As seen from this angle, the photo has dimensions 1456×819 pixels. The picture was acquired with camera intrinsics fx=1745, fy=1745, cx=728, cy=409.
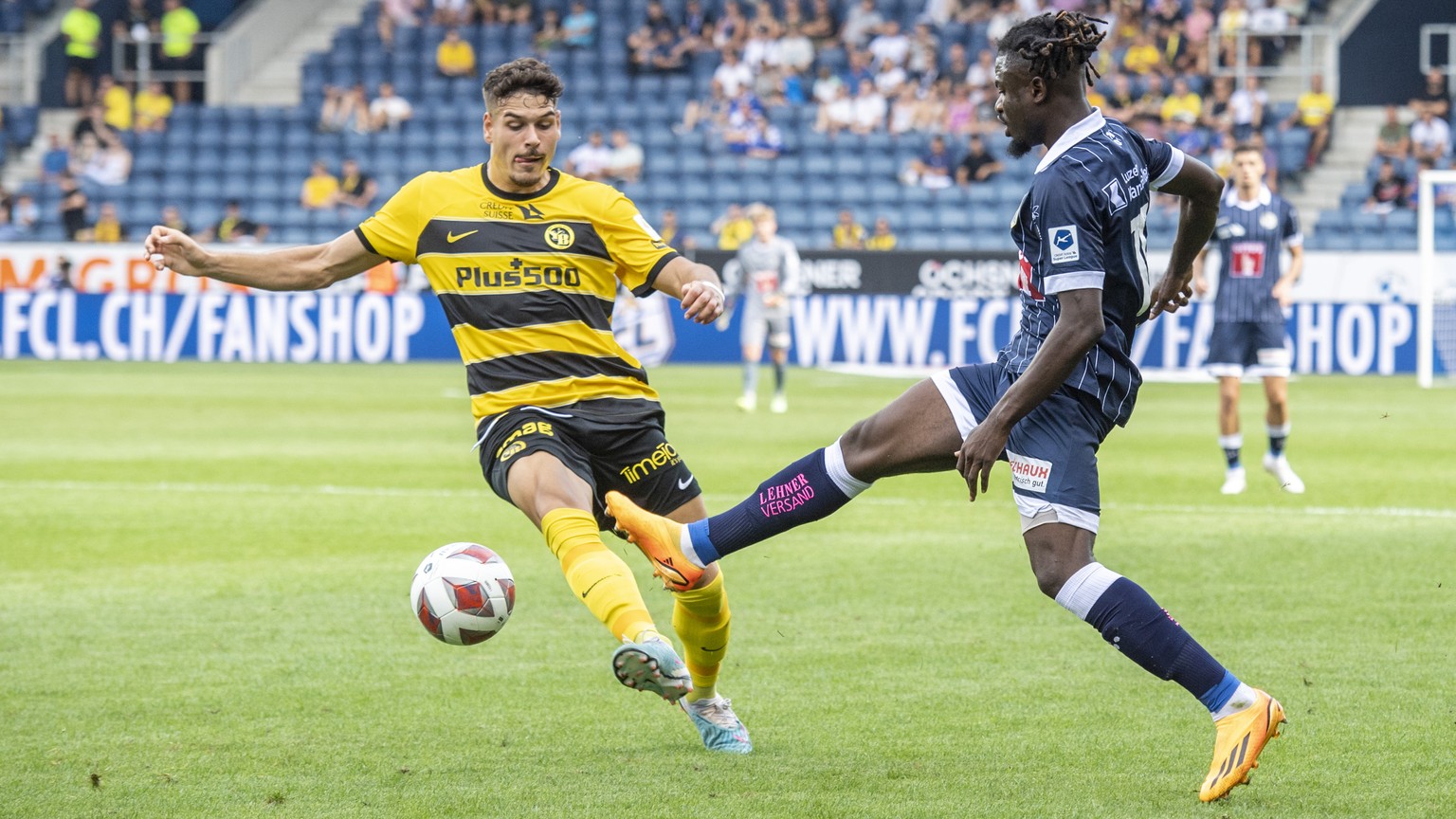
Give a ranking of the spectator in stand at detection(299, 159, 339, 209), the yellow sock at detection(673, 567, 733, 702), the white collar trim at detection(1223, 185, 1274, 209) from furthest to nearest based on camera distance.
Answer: the spectator in stand at detection(299, 159, 339, 209)
the white collar trim at detection(1223, 185, 1274, 209)
the yellow sock at detection(673, 567, 733, 702)

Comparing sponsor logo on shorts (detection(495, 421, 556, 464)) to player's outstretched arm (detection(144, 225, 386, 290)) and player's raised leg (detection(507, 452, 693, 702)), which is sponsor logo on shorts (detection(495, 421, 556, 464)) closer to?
player's raised leg (detection(507, 452, 693, 702))

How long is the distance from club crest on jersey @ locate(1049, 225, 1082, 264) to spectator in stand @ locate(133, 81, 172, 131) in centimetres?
2877

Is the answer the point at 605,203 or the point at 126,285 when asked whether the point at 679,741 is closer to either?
the point at 605,203

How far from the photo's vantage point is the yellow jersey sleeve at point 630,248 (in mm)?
5406

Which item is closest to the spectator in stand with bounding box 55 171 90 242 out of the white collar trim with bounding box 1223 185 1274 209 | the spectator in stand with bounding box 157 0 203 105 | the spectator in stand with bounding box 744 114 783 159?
the spectator in stand with bounding box 157 0 203 105

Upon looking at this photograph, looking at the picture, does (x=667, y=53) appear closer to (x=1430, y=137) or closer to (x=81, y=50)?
(x=81, y=50)

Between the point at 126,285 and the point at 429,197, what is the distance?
22902mm

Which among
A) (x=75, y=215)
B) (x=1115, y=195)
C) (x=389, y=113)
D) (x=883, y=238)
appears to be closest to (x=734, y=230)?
(x=883, y=238)

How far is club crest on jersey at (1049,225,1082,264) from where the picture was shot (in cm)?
444

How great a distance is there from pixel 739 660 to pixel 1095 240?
2650mm

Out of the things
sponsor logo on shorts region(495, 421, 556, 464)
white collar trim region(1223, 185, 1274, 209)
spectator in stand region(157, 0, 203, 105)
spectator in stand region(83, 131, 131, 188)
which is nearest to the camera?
sponsor logo on shorts region(495, 421, 556, 464)

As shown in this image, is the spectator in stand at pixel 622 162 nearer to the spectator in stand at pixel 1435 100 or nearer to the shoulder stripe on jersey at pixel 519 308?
the spectator in stand at pixel 1435 100

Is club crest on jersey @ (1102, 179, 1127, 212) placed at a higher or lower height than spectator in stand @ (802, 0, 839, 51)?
lower

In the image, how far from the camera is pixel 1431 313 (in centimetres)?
2172
